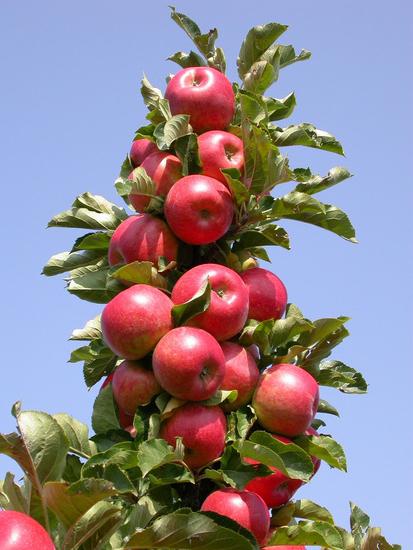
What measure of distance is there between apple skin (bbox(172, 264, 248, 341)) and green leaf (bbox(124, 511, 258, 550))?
1.05 metres

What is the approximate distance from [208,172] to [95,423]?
55.3 inches

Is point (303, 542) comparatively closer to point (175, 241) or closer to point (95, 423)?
point (95, 423)

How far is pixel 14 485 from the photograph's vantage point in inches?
122

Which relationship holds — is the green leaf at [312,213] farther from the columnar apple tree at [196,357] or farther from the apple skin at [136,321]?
the apple skin at [136,321]

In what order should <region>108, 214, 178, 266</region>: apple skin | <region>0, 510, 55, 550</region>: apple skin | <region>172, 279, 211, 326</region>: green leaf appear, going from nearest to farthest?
<region>0, 510, 55, 550</region>: apple skin < <region>172, 279, 211, 326</region>: green leaf < <region>108, 214, 178, 266</region>: apple skin

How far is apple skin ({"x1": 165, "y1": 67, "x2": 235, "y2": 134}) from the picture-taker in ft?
14.9

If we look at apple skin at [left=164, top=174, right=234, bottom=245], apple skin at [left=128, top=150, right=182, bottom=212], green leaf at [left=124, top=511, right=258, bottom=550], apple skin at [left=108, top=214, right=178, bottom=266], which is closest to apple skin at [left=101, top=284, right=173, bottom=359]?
apple skin at [left=108, top=214, right=178, bottom=266]

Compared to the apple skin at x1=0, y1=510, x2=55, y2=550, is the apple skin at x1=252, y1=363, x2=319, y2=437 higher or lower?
higher

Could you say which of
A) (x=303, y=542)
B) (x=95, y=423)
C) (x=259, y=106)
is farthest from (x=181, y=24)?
(x=303, y=542)

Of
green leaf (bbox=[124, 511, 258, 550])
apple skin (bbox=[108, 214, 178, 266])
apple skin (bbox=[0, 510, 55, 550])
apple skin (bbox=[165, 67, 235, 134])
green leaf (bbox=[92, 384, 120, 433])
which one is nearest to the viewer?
apple skin (bbox=[0, 510, 55, 550])

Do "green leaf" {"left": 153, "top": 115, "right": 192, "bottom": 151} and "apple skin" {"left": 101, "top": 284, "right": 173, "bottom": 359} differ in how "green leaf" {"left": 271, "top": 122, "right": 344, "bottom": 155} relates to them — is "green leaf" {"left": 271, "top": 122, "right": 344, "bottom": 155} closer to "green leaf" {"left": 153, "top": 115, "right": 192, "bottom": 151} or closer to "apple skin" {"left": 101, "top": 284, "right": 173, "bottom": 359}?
"green leaf" {"left": 153, "top": 115, "right": 192, "bottom": 151}

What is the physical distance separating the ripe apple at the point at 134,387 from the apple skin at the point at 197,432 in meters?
0.17

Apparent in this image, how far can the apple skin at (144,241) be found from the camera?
4.16 metres

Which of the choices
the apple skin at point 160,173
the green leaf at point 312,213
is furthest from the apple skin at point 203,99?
the green leaf at point 312,213
